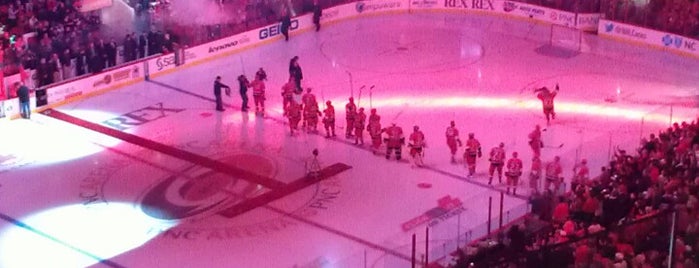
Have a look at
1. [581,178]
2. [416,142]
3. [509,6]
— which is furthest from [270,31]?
[581,178]

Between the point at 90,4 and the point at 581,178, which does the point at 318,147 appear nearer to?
the point at 581,178

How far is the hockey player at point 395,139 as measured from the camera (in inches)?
939

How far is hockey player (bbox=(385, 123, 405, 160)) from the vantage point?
23.9m

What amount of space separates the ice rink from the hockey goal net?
0.88 feet

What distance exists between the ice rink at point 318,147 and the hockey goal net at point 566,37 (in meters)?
0.27

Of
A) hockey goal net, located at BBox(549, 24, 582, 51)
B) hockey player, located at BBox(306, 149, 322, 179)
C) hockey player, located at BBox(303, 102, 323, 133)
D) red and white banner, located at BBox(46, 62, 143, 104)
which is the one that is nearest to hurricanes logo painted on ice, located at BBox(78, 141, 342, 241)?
hockey player, located at BBox(306, 149, 322, 179)

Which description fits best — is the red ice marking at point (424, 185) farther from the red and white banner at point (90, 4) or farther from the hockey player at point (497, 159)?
the red and white banner at point (90, 4)

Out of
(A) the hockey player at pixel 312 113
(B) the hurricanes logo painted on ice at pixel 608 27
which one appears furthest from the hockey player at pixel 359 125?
(B) the hurricanes logo painted on ice at pixel 608 27

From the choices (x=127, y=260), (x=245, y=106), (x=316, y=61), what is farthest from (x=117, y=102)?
(x=127, y=260)

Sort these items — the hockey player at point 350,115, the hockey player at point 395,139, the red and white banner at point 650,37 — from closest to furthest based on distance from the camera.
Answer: the hockey player at point 395,139 → the hockey player at point 350,115 → the red and white banner at point 650,37

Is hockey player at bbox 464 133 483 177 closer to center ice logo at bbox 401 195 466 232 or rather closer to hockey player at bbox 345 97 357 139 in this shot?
center ice logo at bbox 401 195 466 232

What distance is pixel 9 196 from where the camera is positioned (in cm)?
2295

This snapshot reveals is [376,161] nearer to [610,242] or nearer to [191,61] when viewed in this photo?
[191,61]

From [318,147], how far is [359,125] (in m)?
1.03
